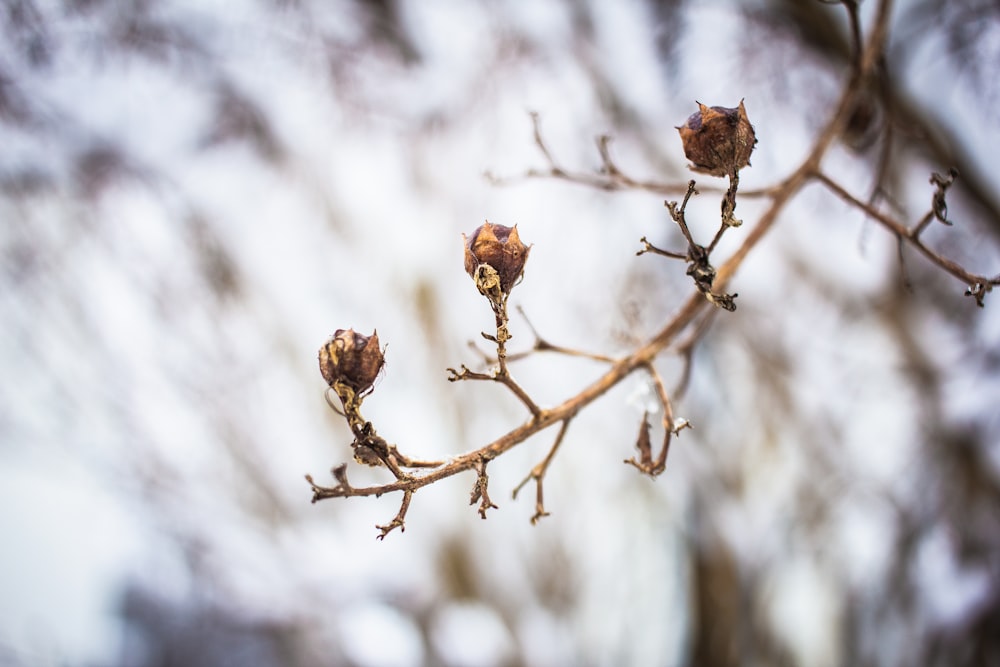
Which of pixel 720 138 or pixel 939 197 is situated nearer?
pixel 720 138

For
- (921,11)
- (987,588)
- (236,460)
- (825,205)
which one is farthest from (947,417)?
(236,460)

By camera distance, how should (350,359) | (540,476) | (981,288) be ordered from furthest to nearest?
(540,476) → (981,288) → (350,359)

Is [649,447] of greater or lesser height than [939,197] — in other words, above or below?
below

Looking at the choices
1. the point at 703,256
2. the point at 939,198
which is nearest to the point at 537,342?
the point at 703,256

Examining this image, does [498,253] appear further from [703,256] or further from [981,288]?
[981,288]

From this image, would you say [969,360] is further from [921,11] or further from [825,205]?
[921,11]

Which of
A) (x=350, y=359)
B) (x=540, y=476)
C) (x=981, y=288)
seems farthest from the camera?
(x=540, y=476)

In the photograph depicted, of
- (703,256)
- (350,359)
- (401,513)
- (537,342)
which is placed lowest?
(401,513)
